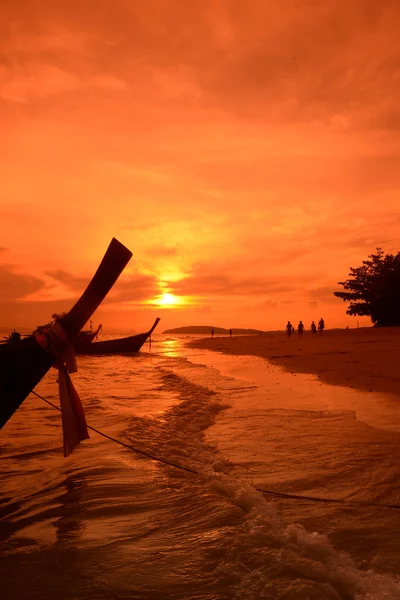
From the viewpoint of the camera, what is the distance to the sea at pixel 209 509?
3471 millimetres

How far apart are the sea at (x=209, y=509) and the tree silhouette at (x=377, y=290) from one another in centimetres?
3957

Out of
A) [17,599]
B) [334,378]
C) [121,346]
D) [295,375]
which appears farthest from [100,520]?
[121,346]

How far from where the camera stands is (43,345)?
5125 mm

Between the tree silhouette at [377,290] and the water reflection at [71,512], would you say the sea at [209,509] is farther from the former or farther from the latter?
the tree silhouette at [377,290]

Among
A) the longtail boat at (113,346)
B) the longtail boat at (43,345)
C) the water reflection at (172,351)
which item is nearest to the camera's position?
the longtail boat at (43,345)

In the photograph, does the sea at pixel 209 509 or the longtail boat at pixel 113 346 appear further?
the longtail boat at pixel 113 346

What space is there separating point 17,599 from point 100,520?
4.70ft

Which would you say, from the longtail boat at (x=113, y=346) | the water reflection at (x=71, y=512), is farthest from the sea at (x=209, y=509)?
the longtail boat at (x=113, y=346)

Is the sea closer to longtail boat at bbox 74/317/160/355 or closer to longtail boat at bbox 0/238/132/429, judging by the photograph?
longtail boat at bbox 0/238/132/429

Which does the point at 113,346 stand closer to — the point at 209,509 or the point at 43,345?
the point at 43,345

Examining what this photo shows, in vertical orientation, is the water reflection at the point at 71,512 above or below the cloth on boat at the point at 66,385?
below

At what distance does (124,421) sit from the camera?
9953 millimetres

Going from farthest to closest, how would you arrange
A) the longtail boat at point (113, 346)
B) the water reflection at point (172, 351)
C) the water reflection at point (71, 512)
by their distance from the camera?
1. the water reflection at point (172, 351)
2. the longtail boat at point (113, 346)
3. the water reflection at point (71, 512)

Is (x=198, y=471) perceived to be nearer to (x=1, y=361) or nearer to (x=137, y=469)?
(x=137, y=469)
